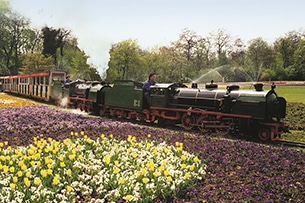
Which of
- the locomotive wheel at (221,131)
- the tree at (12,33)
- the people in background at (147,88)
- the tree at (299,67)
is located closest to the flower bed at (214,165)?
the locomotive wheel at (221,131)

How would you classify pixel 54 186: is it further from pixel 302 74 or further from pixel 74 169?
pixel 302 74

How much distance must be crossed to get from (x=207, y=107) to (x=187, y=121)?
1.14 meters

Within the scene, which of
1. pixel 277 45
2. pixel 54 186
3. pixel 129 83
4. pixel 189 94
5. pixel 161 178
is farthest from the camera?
pixel 277 45

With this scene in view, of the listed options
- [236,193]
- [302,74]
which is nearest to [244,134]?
[236,193]

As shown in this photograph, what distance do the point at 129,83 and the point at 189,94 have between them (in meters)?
4.29

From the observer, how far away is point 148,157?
24.2 feet

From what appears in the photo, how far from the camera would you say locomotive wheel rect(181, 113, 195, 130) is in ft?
43.1

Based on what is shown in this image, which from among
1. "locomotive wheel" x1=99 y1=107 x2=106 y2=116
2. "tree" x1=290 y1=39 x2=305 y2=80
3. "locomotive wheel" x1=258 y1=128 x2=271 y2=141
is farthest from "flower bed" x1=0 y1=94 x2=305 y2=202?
"tree" x1=290 y1=39 x2=305 y2=80

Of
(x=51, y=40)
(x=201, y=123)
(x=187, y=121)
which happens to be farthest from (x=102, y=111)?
(x=51, y=40)

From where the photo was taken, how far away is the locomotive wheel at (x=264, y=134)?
A: 431 inches

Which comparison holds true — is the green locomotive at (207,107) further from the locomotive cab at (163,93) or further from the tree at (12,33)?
the tree at (12,33)

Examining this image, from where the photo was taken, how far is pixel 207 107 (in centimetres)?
1266

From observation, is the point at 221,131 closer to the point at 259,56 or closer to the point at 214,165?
the point at 214,165

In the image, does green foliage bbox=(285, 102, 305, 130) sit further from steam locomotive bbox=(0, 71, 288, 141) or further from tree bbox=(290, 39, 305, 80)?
tree bbox=(290, 39, 305, 80)
